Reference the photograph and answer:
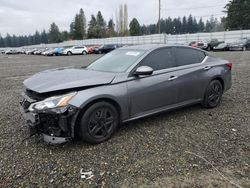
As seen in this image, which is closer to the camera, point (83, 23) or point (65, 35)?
point (83, 23)

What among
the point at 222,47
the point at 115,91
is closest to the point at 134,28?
the point at 222,47

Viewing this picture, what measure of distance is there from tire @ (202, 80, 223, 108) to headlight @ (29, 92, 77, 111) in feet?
10.3

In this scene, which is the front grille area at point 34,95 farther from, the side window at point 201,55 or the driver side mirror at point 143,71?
the side window at point 201,55

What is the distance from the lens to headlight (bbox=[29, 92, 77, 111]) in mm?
3221

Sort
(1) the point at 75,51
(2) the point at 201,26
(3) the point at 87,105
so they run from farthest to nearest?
(2) the point at 201,26 → (1) the point at 75,51 → (3) the point at 87,105

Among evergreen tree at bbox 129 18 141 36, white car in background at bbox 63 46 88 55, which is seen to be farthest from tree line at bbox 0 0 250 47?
white car in background at bbox 63 46 88 55

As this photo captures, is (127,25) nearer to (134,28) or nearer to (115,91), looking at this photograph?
(134,28)

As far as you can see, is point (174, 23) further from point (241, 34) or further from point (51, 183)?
point (51, 183)

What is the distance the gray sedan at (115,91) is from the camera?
3.29 meters

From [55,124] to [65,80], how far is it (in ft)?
2.33

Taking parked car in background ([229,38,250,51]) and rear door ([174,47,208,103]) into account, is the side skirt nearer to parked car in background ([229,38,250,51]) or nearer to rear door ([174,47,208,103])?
rear door ([174,47,208,103])

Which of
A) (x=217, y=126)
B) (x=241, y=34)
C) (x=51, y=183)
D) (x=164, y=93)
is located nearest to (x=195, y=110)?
(x=217, y=126)

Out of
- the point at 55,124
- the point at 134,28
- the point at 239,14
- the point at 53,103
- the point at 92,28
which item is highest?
the point at 239,14

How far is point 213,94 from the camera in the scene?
17.2 feet
